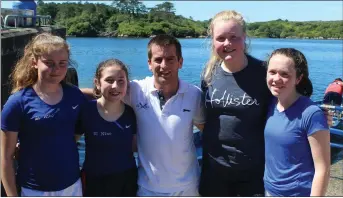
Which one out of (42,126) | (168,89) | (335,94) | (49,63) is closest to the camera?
(42,126)

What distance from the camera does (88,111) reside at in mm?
2850

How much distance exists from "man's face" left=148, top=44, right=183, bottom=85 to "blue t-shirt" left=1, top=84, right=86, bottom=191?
59 centimetres

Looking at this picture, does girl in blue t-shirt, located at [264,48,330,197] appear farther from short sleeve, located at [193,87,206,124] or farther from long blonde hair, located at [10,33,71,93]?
long blonde hair, located at [10,33,71,93]

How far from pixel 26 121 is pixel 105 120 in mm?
522

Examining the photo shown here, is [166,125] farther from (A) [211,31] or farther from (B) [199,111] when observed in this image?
(A) [211,31]

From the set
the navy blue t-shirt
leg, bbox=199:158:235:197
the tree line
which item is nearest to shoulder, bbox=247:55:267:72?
the navy blue t-shirt

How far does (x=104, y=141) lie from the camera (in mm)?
2811

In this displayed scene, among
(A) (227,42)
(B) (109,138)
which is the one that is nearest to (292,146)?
(A) (227,42)

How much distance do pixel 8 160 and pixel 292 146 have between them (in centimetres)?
179

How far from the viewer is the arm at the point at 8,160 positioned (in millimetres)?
2564

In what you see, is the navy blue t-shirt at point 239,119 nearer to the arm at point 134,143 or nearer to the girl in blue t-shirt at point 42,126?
the arm at point 134,143

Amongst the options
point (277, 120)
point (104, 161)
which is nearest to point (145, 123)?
point (104, 161)

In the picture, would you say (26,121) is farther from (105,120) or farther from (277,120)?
(277,120)

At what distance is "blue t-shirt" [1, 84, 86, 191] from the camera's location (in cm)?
257
